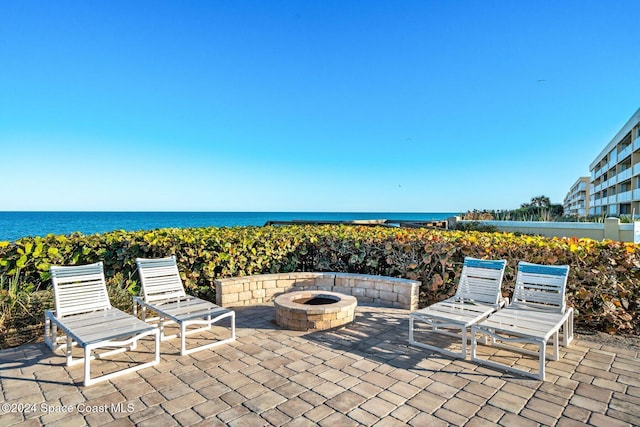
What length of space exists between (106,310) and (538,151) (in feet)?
98.5

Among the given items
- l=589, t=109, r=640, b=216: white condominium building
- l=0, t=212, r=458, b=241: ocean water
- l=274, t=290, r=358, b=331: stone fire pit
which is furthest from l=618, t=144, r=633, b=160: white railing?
l=274, t=290, r=358, b=331: stone fire pit

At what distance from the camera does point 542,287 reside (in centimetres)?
446

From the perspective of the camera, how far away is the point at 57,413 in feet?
8.98

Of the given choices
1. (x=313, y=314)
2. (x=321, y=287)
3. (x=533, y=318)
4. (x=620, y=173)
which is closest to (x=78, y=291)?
(x=313, y=314)

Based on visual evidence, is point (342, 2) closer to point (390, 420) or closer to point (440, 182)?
point (390, 420)

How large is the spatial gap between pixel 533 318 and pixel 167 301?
4735 millimetres

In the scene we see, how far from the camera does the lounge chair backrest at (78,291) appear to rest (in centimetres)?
401

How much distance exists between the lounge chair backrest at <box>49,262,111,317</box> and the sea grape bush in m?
1.19

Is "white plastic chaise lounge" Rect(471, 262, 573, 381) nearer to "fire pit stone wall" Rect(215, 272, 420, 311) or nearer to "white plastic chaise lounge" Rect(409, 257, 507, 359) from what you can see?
"white plastic chaise lounge" Rect(409, 257, 507, 359)

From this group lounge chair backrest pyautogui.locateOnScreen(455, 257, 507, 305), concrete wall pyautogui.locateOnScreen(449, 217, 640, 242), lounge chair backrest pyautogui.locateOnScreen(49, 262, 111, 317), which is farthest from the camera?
concrete wall pyautogui.locateOnScreen(449, 217, 640, 242)

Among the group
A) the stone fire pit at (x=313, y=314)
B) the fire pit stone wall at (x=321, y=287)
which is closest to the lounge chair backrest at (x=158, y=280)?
the fire pit stone wall at (x=321, y=287)

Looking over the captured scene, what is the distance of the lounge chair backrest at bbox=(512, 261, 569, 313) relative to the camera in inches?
170

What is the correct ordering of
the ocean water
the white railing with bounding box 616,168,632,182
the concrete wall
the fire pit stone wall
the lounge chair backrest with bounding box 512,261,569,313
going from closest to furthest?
the lounge chair backrest with bounding box 512,261,569,313 → the fire pit stone wall → the concrete wall → the white railing with bounding box 616,168,632,182 → the ocean water

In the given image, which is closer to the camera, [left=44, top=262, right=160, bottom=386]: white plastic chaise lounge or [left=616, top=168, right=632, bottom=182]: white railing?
[left=44, top=262, right=160, bottom=386]: white plastic chaise lounge
